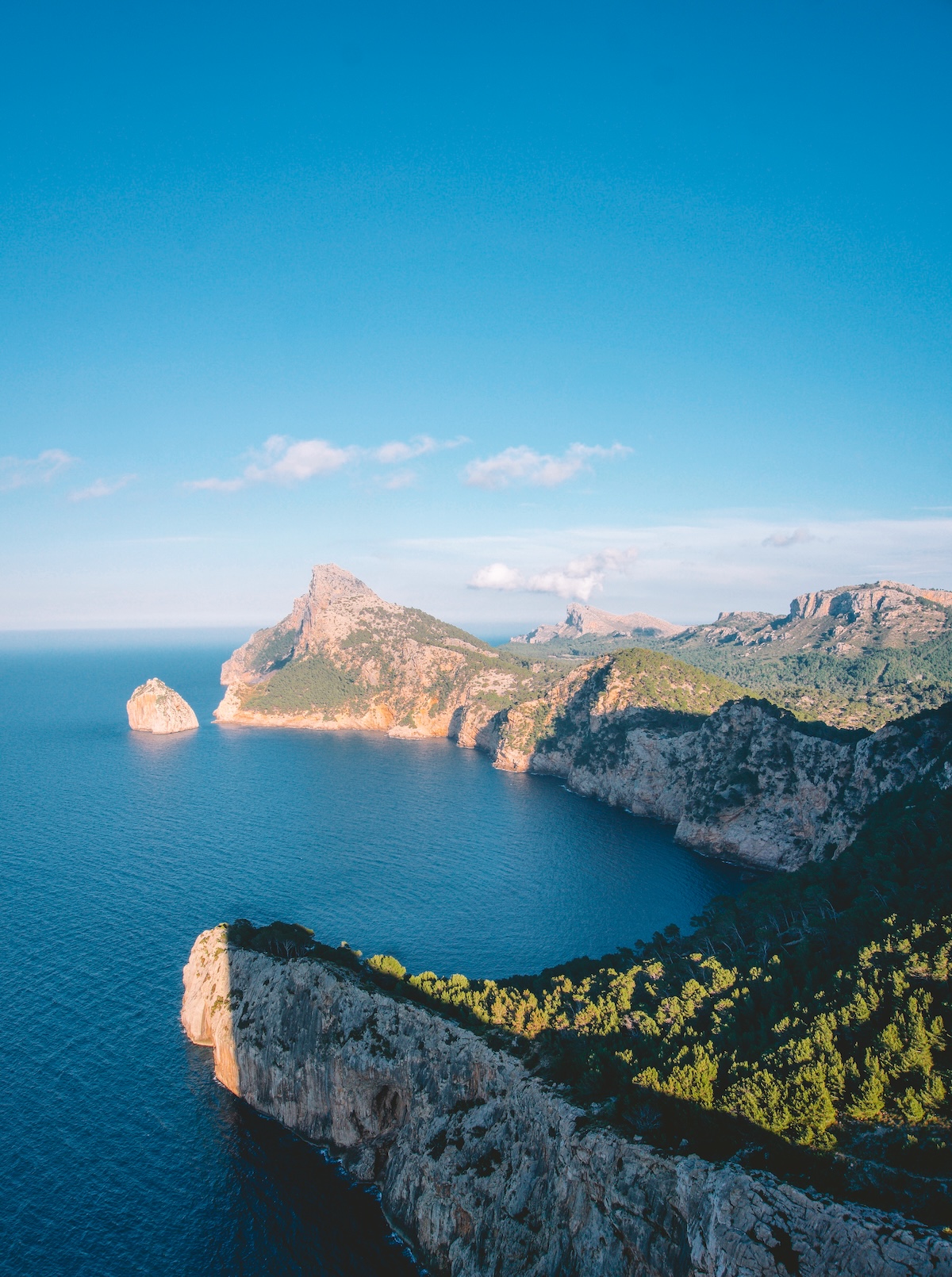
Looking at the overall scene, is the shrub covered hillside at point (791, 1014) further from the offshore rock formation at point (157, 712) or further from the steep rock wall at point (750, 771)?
the offshore rock formation at point (157, 712)

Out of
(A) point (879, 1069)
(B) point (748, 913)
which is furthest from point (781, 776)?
(A) point (879, 1069)

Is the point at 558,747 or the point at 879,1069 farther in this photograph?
the point at 558,747

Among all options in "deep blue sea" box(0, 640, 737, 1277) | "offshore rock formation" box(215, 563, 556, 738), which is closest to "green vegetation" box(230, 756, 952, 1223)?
"deep blue sea" box(0, 640, 737, 1277)

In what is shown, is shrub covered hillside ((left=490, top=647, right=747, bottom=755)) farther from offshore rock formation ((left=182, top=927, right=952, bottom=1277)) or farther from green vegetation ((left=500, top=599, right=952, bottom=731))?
offshore rock formation ((left=182, top=927, right=952, bottom=1277))

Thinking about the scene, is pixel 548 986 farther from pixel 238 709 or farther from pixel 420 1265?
pixel 238 709

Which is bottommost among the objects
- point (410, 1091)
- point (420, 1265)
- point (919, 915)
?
point (420, 1265)

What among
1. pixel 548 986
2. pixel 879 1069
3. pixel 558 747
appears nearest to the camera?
pixel 879 1069

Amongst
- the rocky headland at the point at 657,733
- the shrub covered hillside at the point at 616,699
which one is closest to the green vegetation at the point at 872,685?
the rocky headland at the point at 657,733
